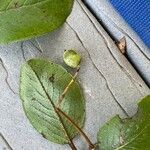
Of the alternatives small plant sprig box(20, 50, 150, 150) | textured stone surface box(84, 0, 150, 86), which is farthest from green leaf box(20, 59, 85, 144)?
textured stone surface box(84, 0, 150, 86)

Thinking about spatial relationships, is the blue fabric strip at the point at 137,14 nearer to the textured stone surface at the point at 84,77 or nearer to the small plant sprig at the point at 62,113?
the textured stone surface at the point at 84,77

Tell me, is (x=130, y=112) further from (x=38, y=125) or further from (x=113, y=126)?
(x=38, y=125)

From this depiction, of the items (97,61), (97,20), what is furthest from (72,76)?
(97,20)

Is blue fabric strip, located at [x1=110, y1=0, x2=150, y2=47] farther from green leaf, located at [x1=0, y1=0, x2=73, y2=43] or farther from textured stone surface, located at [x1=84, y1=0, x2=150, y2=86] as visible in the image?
green leaf, located at [x1=0, y1=0, x2=73, y2=43]

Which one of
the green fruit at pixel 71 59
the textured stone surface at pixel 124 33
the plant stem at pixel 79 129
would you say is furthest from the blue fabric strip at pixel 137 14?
the plant stem at pixel 79 129

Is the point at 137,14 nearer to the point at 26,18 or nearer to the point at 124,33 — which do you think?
the point at 124,33

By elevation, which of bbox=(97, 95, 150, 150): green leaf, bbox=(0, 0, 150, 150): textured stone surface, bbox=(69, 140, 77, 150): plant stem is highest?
bbox=(0, 0, 150, 150): textured stone surface

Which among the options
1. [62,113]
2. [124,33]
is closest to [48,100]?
[62,113]

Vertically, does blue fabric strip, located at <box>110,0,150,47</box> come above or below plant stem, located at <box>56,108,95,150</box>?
above
